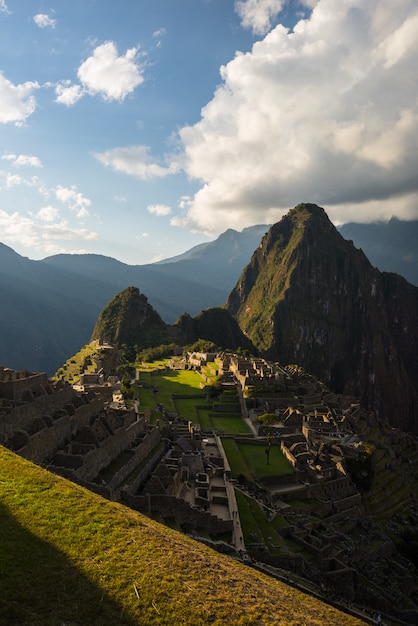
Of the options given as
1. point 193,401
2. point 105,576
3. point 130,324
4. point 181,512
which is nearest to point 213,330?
point 130,324

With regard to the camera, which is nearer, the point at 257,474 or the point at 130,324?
the point at 257,474

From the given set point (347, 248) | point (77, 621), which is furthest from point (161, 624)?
point (347, 248)

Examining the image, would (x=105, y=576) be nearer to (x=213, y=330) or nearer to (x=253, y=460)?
(x=253, y=460)

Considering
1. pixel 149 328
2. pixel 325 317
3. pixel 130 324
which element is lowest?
pixel 149 328

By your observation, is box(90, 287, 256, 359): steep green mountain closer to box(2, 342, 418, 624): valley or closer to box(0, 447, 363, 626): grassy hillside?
box(2, 342, 418, 624): valley

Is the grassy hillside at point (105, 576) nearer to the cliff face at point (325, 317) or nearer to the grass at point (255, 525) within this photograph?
the grass at point (255, 525)

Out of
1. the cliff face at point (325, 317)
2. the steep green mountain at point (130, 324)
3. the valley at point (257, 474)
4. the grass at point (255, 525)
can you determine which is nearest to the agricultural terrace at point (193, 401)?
the valley at point (257, 474)

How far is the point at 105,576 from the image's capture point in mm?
9109

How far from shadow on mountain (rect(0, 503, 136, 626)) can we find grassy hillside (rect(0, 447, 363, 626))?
2 cm

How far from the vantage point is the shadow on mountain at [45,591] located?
777 cm

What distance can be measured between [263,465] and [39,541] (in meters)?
25.9

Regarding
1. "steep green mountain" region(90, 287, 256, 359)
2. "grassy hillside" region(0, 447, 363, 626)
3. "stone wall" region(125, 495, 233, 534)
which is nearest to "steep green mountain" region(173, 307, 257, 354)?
"steep green mountain" region(90, 287, 256, 359)

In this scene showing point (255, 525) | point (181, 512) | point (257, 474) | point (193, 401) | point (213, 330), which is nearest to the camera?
point (181, 512)

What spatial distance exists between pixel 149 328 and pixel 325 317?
87.7 meters
